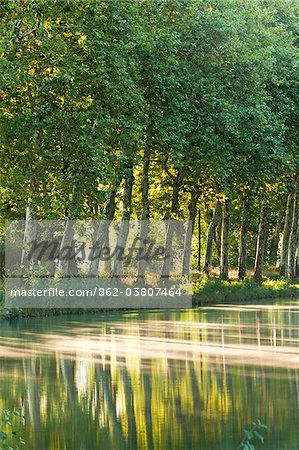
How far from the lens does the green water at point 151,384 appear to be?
12445 millimetres

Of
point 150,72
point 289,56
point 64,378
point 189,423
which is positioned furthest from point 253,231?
point 189,423

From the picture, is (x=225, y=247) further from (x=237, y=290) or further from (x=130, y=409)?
(x=130, y=409)

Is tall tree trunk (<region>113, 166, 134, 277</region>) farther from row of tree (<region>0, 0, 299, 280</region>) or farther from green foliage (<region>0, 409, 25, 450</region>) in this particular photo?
green foliage (<region>0, 409, 25, 450</region>)

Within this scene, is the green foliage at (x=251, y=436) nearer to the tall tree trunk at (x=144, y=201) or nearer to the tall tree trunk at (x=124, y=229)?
the tall tree trunk at (x=124, y=229)

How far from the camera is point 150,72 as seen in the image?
4072cm

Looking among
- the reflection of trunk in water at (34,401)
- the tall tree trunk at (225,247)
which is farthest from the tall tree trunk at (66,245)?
the reflection of trunk in water at (34,401)

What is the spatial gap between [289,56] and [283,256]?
42.6 ft

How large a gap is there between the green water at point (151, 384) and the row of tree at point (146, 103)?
27.9 feet

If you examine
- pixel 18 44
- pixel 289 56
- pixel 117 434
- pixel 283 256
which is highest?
pixel 289 56

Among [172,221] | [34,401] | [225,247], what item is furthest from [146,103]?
[34,401]

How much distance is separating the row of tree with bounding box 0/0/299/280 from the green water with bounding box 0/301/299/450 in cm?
850

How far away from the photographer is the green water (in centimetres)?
1245

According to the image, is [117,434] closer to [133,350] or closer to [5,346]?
[133,350]

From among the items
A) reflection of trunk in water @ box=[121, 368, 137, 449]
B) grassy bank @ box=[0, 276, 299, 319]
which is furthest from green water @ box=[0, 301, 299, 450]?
grassy bank @ box=[0, 276, 299, 319]
